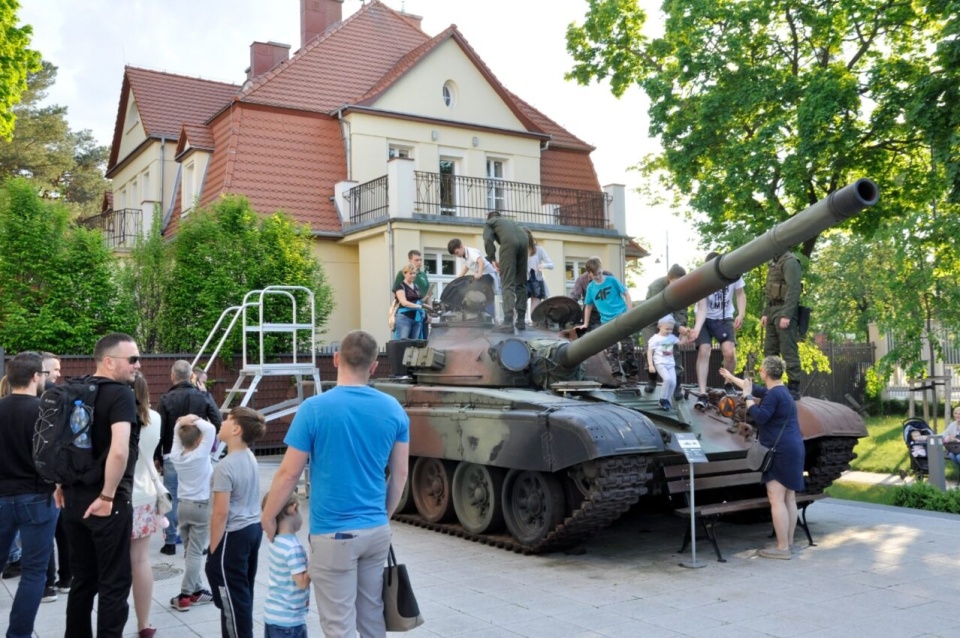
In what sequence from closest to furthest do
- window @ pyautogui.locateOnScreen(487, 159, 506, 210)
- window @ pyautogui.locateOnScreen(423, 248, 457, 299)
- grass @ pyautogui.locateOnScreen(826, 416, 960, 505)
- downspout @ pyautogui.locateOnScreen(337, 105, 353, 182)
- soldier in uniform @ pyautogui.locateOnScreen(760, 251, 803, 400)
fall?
soldier in uniform @ pyautogui.locateOnScreen(760, 251, 803, 400) → grass @ pyautogui.locateOnScreen(826, 416, 960, 505) → window @ pyautogui.locateOnScreen(423, 248, 457, 299) → downspout @ pyautogui.locateOnScreen(337, 105, 353, 182) → window @ pyautogui.locateOnScreen(487, 159, 506, 210)

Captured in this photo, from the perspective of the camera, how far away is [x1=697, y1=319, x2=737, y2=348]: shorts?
35.6 ft

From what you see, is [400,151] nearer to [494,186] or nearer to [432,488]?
[494,186]

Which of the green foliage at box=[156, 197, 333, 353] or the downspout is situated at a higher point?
the downspout

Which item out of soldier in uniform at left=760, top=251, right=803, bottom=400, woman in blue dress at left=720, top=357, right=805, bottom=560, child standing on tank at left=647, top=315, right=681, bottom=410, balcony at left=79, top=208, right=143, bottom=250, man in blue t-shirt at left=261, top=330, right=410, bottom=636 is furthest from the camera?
balcony at left=79, top=208, right=143, bottom=250

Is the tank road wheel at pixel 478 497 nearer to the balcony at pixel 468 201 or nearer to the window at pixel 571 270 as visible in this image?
the balcony at pixel 468 201

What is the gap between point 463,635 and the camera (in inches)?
253

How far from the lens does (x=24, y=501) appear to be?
236 inches

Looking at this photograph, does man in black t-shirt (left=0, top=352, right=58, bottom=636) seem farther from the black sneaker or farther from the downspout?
the downspout

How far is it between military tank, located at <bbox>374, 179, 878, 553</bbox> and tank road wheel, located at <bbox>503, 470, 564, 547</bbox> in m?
0.01

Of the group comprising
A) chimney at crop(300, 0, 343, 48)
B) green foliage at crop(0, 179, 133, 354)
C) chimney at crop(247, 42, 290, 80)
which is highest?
chimney at crop(300, 0, 343, 48)

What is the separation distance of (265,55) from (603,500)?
2393 cm

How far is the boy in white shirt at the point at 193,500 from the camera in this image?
7070 mm

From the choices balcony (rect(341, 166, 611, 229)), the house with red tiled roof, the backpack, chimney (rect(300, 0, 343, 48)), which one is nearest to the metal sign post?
the backpack

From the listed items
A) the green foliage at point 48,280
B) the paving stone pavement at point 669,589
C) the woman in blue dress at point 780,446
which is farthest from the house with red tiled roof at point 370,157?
the woman in blue dress at point 780,446
